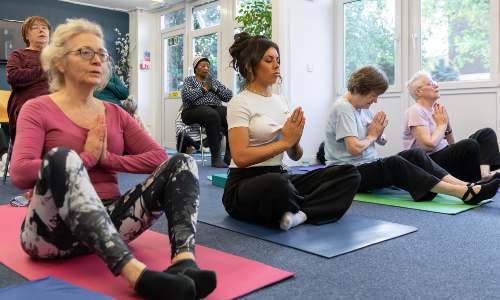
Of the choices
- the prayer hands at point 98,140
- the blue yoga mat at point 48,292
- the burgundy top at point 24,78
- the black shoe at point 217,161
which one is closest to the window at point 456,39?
the black shoe at point 217,161

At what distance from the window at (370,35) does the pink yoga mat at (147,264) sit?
13.3 ft

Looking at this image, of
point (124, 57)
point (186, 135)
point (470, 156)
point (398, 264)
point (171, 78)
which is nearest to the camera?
point (398, 264)

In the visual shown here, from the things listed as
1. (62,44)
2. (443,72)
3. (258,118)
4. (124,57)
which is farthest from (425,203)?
(124,57)

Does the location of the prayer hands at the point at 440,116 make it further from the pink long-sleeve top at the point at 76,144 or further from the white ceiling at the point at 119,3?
the white ceiling at the point at 119,3

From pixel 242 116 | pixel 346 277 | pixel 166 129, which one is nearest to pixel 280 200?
pixel 242 116

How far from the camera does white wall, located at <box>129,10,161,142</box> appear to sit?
823cm

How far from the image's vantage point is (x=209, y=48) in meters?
7.25

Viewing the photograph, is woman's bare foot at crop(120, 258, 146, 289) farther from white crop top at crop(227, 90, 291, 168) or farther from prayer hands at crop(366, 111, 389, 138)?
prayer hands at crop(366, 111, 389, 138)

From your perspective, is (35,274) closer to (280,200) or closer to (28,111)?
(28,111)

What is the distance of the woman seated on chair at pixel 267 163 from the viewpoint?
196 cm

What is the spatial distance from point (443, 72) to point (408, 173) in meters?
2.40

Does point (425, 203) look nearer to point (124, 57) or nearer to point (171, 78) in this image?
A: point (171, 78)

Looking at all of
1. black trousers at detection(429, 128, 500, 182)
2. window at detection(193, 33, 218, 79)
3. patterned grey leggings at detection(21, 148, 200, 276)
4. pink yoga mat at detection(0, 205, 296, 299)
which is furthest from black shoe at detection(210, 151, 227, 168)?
patterned grey leggings at detection(21, 148, 200, 276)

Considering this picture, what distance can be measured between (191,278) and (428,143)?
7.82ft
